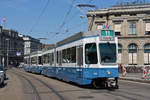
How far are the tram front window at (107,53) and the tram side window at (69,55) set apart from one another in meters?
2.66

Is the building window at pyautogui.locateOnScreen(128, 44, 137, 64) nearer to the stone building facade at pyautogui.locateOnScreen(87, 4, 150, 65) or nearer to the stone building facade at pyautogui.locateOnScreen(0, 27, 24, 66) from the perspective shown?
the stone building facade at pyautogui.locateOnScreen(87, 4, 150, 65)

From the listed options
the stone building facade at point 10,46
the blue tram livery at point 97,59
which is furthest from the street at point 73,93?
the stone building facade at point 10,46

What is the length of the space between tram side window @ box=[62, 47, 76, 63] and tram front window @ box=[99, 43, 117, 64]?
2663 mm

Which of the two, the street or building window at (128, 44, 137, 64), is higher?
building window at (128, 44, 137, 64)

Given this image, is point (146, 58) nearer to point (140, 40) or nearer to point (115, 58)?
point (140, 40)

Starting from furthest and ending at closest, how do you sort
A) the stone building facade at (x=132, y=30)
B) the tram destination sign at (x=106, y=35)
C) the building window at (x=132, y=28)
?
1. the building window at (x=132, y=28)
2. the stone building facade at (x=132, y=30)
3. the tram destination sign at (x=106, y=35)

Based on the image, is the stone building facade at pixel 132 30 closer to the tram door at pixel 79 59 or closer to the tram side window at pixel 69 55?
the tram side window at pixel 69 55

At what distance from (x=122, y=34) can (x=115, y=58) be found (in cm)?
3760

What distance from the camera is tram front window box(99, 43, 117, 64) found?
14.0 meters

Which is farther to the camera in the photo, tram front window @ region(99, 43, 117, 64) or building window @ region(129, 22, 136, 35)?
building window @ region(129, 22, 136, 35)

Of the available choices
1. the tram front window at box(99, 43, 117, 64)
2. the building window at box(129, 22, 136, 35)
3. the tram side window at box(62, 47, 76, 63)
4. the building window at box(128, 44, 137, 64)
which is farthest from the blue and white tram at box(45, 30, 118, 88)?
the building window at box(129, 22, 136, 35)

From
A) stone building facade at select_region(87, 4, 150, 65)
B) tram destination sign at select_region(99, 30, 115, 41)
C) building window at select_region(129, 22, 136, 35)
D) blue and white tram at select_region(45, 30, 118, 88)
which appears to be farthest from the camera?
building window at select_region(129, 22, 136, 35)

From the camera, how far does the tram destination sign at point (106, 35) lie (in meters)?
14.3

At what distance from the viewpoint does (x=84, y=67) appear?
14336mm
